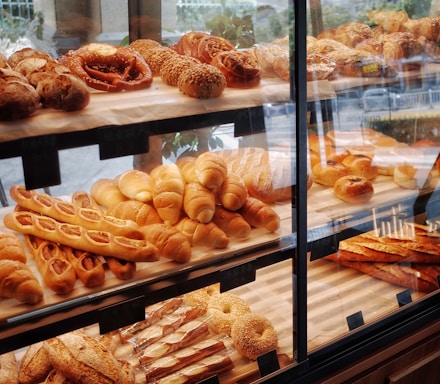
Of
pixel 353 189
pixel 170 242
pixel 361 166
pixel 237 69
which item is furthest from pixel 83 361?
pixel 361 166

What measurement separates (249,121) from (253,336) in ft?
2.21

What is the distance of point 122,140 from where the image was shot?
50.0 inches

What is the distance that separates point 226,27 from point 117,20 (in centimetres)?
33

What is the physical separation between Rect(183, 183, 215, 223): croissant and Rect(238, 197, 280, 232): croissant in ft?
0.39

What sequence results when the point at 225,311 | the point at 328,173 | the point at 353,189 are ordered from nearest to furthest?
the point at 225,311 < the point at 353,189 < the point at 328,173

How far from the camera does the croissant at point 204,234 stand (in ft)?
5.02

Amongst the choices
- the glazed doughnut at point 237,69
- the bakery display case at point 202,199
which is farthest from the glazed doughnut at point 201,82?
the glazed doughnut at point 237,69

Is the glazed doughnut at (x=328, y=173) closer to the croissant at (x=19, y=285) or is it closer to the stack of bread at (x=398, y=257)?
the stack of bread at (x=398, y=257)

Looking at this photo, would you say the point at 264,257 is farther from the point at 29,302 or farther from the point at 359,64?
the point at 359,64

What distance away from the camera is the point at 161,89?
4.91 feet

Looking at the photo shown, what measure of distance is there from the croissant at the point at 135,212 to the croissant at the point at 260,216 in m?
0.28

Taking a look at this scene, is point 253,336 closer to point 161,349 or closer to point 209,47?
point 161,349

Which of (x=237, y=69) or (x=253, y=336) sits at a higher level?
(x=237, y=69)

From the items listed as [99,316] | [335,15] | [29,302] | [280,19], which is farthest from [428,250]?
[29,302]
